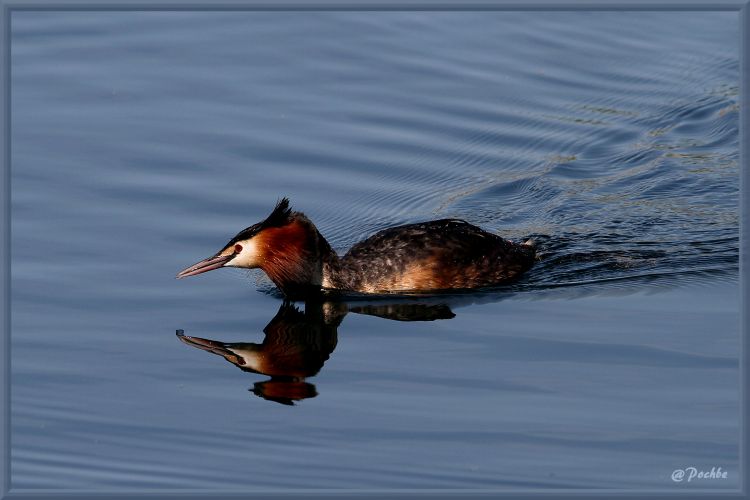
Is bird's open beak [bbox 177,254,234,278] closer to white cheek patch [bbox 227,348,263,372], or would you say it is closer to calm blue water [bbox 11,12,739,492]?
calm blue water [bbox 11,12,739,492]

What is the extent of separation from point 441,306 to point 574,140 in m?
5.33

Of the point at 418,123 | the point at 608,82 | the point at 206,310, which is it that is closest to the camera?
the point at 206,310

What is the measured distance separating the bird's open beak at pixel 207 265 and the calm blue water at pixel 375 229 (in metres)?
0.35

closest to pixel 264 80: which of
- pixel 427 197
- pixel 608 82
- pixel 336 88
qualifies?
pixel 336 88

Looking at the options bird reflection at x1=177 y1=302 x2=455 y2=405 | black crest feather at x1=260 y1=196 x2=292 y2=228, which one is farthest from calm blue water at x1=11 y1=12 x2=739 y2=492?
black crest feather at x1=260 y1=196 x2=292 y2=228

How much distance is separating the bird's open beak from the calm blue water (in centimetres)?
35

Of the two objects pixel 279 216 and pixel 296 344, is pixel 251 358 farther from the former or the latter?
pixel 279 216

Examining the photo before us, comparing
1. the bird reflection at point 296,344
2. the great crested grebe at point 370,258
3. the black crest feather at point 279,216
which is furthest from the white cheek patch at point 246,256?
A: the bird reflection at point 296,344

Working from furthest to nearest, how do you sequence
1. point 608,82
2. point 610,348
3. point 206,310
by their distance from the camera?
1. point 608,82
2. point 206,310
3. point 610,348

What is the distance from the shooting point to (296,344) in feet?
38.6

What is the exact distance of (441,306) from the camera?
41.3 ft

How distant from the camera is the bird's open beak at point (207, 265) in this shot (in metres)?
12.3

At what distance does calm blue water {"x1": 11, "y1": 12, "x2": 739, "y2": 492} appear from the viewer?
9578mm

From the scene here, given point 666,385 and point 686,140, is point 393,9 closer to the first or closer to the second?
point 686,140
